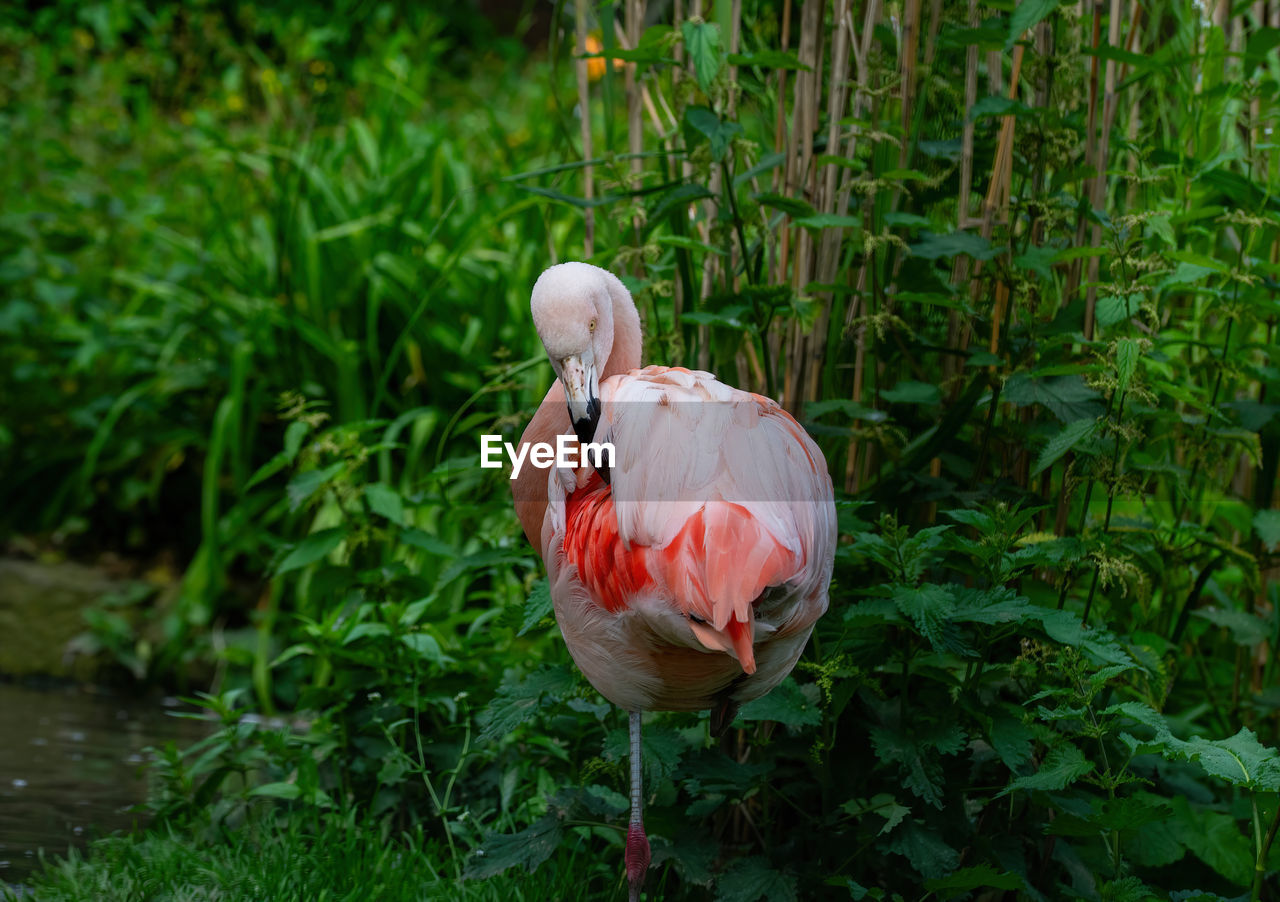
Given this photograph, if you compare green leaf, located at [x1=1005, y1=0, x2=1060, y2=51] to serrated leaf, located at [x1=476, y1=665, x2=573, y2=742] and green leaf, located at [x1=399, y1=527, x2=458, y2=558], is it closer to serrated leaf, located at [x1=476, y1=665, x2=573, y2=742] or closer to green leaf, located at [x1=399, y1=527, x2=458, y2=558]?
serrated leaf, located at [x1=476, y1=665, x2=573, y2=742]

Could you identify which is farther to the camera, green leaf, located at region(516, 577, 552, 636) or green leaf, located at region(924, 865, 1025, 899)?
green leaf, located at region(516, 577, 552, 636)

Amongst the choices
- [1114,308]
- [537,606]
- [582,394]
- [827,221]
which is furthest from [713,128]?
[537,606]

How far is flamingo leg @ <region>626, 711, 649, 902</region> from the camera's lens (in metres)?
1.95

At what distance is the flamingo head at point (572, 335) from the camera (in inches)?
74.0

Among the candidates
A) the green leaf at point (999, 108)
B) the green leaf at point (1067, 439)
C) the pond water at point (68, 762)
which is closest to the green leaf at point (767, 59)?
the green leaf at point (999, 108)

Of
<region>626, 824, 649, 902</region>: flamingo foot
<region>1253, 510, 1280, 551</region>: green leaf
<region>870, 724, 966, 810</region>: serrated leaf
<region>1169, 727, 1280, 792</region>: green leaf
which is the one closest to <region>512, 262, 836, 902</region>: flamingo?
<region>626, 824, 649, 902</region>: flamingo foot

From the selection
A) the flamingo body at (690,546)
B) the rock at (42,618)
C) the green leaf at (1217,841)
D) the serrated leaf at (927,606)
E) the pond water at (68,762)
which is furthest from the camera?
the rock at (42,618)

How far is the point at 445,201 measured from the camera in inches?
193

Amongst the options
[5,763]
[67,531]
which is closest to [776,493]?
[5,763]

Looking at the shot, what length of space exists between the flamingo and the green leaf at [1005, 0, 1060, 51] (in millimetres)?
802

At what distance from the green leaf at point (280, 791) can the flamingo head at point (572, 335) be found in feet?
3.85

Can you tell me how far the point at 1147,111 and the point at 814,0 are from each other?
59.0 inches

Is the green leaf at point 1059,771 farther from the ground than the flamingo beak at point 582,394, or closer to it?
closer to it

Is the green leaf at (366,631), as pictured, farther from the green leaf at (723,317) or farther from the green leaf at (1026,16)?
the green leaf at (1026,16)
